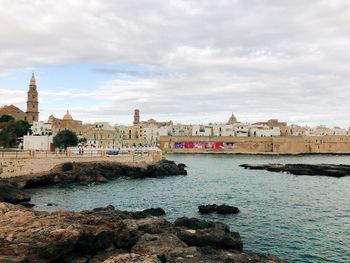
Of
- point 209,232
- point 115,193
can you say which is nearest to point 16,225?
point 209,232

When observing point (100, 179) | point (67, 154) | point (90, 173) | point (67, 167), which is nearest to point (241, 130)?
point (67, 154)

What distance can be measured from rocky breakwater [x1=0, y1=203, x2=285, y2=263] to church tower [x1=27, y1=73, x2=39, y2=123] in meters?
95.7

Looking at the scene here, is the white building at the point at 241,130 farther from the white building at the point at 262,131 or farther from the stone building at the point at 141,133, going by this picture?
the stone building at the point at 141,133

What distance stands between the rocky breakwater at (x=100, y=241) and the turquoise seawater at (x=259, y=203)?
401 centimetres

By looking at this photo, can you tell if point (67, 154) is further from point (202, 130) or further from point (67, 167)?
point (202, 130)

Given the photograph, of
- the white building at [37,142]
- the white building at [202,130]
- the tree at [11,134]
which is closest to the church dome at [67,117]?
the white building at [202,130]

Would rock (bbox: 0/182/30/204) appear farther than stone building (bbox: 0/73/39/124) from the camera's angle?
No

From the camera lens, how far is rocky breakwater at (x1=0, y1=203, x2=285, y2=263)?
13047 millimetres

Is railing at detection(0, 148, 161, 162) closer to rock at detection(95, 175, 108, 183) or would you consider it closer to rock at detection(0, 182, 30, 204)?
rock at detection(95, 175, 108, 183)

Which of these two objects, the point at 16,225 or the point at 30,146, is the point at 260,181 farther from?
the point at 16,225

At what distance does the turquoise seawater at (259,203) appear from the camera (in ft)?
75.8

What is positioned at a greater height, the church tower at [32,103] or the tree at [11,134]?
the church tower at [32,103]

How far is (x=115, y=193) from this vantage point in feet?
139

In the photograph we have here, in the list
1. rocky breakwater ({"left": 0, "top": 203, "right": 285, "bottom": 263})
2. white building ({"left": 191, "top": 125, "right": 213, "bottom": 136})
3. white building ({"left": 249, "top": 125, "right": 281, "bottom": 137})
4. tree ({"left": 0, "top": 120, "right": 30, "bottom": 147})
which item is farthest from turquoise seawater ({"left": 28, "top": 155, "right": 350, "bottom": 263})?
white building ({"left": 191, "top": 125, "right": 213, "bottom": 136})
